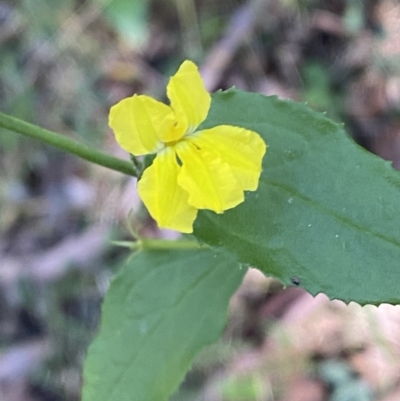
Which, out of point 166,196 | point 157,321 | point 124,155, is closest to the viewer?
point 166,196

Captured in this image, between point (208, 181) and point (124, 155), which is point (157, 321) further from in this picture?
point (124, 155)

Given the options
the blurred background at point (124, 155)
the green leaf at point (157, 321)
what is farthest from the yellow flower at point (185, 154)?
the blurred background at point (124, 155)

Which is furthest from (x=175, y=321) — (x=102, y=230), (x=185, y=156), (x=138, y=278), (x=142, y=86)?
(x=142, y=86)

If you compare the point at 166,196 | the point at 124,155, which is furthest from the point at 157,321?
the point at 124,155

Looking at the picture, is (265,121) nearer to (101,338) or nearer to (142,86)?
(101,338)

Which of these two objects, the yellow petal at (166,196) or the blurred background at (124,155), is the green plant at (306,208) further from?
the blurred background at (124,155)

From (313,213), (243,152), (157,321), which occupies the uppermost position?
(243,152)

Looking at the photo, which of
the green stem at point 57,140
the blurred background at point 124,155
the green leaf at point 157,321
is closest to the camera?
the green stem at point 57,140
